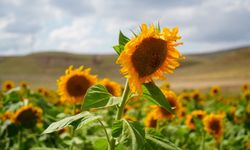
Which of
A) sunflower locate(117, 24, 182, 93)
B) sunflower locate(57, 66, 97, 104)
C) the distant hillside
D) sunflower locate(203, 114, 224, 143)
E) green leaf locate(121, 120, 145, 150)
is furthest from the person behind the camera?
the distant hillside

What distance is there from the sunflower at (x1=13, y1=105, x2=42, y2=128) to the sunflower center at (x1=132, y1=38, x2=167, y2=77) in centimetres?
269

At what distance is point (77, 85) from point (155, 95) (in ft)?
6.83

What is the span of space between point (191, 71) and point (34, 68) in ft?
97.2

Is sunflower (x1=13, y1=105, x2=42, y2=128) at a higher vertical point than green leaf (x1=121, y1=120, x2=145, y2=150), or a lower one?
lower

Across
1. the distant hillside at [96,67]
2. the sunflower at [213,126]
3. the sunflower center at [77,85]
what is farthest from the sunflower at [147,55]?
the distant hillside at [96,67]

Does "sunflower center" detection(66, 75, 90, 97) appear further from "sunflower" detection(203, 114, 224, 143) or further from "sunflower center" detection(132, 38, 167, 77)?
"sunflower center" detection(132, 38, 167, 77)

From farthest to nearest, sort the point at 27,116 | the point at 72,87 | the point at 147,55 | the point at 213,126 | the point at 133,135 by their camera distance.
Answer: the point at 213,126, the point at 27,116, the point at 72,87, the point at 147,55, the point at 133,135

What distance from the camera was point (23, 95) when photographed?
5.38 m

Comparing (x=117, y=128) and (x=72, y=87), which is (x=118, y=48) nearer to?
(x=117, y=128)

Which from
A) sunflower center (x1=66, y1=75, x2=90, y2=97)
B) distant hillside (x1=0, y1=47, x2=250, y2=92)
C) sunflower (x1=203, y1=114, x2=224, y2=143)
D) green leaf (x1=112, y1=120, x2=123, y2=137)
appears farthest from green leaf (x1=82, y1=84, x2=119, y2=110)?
distant hillside (x1=0, y1=47, x2=250, y2=92)

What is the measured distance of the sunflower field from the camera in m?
2.15

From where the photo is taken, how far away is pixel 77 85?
4141 millimetres

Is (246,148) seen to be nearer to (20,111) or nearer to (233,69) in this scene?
(20,111)

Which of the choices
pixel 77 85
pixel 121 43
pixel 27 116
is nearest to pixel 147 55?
pixel 121 43
